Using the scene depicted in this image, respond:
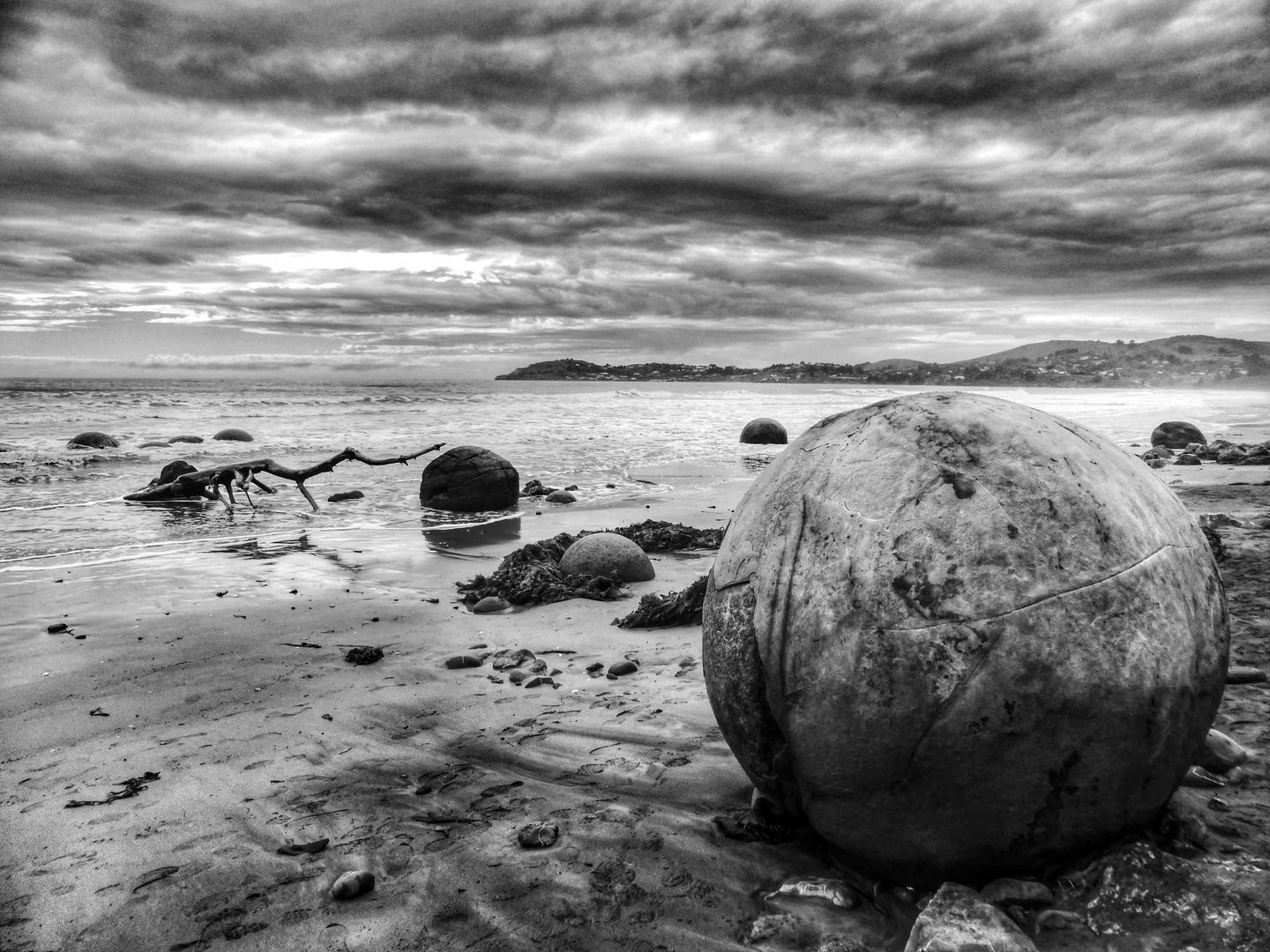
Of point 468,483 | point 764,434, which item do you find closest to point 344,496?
point 468,483

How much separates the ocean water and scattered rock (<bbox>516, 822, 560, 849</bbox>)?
7.05m

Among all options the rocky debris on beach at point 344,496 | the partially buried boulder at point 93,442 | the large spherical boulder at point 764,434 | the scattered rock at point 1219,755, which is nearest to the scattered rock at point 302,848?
the scattered rock at point 1219,755

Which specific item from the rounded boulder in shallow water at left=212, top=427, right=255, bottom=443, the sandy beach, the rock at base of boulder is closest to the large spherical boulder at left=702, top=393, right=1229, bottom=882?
the rock at base of boulder

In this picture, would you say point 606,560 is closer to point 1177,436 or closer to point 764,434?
point 764,434

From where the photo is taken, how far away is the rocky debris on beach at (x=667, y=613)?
6.22 meters

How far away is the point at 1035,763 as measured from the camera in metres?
2.45

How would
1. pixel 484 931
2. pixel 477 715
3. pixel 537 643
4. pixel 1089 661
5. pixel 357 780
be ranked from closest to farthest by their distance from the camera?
pixel 1089 661 → pixel 484 931 → pixel 357 780 → pixel 477 715 → pixel 537 643

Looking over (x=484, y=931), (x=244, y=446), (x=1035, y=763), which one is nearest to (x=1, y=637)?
(x=484, y=931)

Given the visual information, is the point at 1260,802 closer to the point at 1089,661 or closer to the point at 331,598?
the point at 1089,661

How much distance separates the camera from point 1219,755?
11.0ft

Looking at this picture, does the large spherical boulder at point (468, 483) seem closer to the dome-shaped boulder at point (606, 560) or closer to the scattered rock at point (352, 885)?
the dome-shaped boulder at point (606, 560)

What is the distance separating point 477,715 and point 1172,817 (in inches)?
130

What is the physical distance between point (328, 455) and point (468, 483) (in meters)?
9.98

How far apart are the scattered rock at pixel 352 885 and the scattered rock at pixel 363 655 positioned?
276cm
